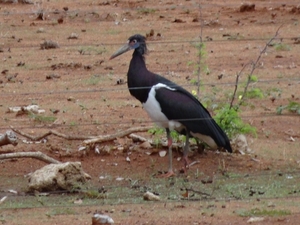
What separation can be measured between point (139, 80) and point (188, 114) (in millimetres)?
551

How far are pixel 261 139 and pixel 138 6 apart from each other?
8.84m

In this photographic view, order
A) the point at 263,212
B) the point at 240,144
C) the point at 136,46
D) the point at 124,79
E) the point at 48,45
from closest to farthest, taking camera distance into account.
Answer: the point at 263,212 < the point at 136,46 < the point at 240,144 < the point at 124,79 < the point at 48,45

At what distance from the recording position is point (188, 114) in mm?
8930

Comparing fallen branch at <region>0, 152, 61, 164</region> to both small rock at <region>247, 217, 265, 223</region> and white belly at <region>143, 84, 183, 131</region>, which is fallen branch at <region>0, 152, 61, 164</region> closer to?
white belly at <region>143, 84, 183, 131</region>

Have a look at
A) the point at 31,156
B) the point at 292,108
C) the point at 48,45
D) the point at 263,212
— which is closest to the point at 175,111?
the point at 31,156

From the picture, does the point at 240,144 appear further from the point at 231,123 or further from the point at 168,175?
the point at 168,175

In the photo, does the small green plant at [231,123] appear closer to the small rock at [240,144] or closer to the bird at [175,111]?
the small rock at [240,144]

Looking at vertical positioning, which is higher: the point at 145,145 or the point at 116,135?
the point at 116,135

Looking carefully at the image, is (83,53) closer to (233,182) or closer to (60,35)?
(60,35)

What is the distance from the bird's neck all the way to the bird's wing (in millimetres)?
111

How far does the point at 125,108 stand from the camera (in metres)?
11.3

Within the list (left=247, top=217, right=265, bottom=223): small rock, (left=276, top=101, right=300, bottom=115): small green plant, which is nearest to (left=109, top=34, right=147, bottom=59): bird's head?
(left=276, top=101, right=300, bottom=115): small green plant

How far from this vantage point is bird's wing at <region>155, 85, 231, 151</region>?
890cm

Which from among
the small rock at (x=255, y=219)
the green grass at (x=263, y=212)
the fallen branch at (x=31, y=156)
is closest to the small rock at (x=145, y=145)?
the fallen branch at (x=31, y=156)
